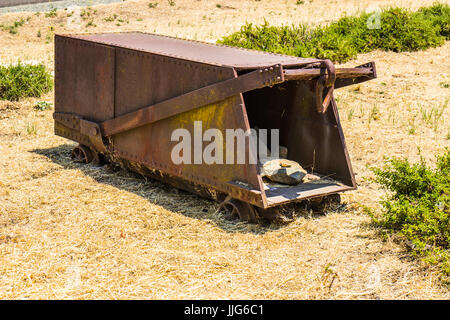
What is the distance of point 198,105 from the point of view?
6.12 metres

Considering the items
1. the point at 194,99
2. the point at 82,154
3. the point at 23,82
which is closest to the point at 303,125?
the point at 194,99

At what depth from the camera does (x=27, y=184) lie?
7.18m

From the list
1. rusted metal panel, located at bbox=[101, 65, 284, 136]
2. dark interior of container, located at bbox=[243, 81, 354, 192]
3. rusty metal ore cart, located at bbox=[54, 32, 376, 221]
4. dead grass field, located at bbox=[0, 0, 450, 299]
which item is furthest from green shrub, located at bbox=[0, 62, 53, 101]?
dark interior of container, located at bbox=[243, 81, 354, 192]

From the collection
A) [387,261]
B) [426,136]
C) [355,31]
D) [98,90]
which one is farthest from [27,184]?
[355,31]

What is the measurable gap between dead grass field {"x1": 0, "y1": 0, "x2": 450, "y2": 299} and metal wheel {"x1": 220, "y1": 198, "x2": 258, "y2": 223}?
4.6 inches

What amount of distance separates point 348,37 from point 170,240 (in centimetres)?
966

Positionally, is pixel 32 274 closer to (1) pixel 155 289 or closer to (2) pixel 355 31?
(1) pixel 155 289

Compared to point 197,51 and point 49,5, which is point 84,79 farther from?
point 49,5

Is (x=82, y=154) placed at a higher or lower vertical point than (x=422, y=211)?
lower

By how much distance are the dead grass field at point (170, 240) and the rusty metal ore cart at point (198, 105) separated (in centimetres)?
34

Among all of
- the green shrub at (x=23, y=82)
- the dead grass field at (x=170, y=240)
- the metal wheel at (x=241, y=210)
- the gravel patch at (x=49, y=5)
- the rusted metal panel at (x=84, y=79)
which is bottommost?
Answer: the dead grass field at (x=170, y=240)

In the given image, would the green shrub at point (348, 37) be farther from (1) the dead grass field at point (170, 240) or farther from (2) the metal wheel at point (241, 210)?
(2) the metal wheel at point (241, 210)

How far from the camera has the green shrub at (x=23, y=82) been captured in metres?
11.0

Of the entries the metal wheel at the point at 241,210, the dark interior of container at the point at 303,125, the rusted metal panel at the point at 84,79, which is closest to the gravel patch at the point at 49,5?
the rusted metal panel at the point at 84,79
